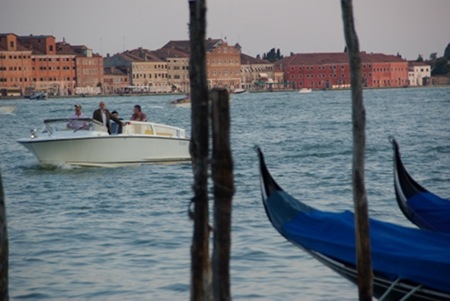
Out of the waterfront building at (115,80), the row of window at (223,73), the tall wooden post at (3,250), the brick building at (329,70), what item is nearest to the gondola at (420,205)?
the tall wooden post at (3,250)

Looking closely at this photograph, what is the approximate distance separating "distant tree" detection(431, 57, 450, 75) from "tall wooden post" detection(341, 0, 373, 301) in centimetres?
13275

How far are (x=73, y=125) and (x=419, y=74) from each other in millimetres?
120188

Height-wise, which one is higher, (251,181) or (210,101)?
(210,101)

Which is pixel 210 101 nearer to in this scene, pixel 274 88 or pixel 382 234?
pixel 382 234

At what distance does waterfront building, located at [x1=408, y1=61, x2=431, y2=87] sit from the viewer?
13150 cm

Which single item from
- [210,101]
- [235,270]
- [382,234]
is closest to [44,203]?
[235,270]

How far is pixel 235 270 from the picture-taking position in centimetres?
862

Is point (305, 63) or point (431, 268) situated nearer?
point (431, 268)

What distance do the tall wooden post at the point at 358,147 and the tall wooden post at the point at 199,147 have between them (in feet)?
3.24

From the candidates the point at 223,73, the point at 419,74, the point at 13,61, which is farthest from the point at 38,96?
the point at 419,74

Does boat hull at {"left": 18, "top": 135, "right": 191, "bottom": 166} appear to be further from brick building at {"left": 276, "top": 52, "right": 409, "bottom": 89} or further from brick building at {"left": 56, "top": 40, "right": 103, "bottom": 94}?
brick building at {"left": 276, "top": 52, "right": 409, "bottom": 89}

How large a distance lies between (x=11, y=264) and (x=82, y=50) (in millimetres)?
109311

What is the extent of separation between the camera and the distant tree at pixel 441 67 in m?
136

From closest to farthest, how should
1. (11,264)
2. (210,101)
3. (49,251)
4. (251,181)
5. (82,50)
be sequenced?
(210,101)
(11,264)
(49,251)
(251,181)
(82,50)
